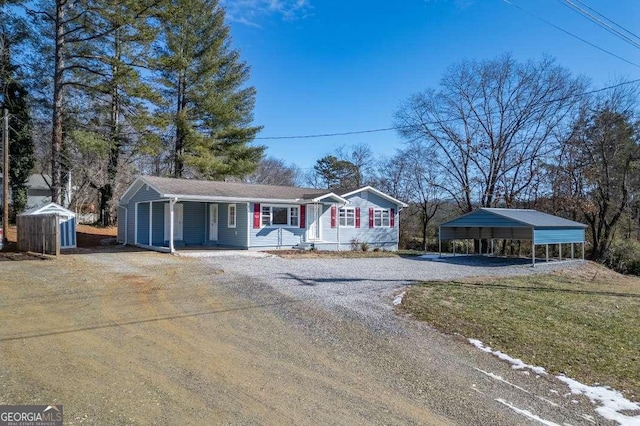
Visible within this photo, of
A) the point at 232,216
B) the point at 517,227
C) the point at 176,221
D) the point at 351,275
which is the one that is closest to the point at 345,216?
the point at 232,216

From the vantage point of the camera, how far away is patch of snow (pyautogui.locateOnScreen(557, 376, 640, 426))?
147 inches

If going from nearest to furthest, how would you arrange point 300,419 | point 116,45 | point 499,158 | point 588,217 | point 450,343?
point 300,419 → point 450,343 → point 116,45 → point 588,217 → point 499,158

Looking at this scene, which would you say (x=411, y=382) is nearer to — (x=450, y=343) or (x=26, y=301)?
(x=450, y=343)

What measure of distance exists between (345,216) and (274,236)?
4269mm

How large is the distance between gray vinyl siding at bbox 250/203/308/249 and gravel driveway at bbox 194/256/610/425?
6535 mm

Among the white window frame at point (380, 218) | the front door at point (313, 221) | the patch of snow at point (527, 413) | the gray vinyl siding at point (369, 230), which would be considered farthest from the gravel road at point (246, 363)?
the white window frame at point (380, 218)

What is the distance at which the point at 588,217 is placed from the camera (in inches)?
993

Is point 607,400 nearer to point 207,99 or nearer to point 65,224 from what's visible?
point 65,224

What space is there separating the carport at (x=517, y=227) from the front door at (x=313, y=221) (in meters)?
6.00

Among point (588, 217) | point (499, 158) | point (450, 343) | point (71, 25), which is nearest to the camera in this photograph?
point (450, 343)

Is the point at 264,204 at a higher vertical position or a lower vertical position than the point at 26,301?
higher

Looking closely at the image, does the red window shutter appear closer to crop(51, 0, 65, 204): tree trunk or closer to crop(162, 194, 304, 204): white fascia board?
crop(162, 194, 304, 204): white fascia board

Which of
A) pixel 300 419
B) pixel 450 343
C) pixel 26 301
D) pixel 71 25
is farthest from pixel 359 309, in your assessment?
pixel 71 25

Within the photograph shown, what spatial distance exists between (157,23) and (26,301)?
59.3ft
